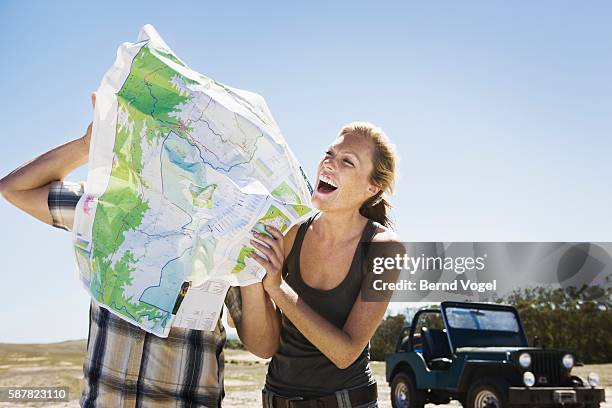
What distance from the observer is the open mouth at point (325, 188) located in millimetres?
2215

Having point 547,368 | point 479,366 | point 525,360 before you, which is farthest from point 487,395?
point 547,368

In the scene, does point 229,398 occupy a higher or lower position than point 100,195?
lower

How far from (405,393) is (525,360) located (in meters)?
2.36

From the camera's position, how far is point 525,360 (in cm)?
837

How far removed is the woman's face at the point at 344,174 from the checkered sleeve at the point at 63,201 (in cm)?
73

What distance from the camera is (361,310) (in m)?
2.12

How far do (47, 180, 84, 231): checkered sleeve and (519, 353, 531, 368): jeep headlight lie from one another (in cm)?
721

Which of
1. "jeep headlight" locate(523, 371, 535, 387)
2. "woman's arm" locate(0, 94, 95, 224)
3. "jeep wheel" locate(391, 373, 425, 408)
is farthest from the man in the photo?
"jeep wheel" locate(391, 373, 425, 408)

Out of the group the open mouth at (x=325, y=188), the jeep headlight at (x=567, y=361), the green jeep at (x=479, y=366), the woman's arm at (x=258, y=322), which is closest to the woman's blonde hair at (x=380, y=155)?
the open mouth at (x=325, y=188)

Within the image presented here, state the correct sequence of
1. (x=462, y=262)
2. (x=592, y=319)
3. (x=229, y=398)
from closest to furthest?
(x=462, y=262)
(x=229, y=398)
(x=592, y=319)

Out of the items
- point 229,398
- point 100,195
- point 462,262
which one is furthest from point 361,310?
point 229,398

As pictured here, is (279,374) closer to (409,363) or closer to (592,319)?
(409,363)

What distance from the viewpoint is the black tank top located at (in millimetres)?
2139

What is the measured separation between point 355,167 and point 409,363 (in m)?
8.30
